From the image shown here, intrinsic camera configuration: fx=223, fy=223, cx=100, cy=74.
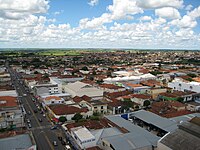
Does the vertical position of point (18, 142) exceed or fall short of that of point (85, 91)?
it exceeds it

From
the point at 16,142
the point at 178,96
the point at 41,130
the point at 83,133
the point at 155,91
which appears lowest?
the point at 41,130

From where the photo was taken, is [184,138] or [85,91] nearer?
[184,138]

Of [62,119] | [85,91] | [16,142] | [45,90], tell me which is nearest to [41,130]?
[62,119]

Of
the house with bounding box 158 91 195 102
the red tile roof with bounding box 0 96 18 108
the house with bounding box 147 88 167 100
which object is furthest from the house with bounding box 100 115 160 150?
the house with bounding box 147 88 167 100

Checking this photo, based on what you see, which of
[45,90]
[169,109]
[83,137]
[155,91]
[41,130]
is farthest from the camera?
[155,91]

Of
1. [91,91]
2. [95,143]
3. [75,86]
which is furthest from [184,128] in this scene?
[75,86]

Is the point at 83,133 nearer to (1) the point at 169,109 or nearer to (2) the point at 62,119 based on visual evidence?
(2) the point at 62,119

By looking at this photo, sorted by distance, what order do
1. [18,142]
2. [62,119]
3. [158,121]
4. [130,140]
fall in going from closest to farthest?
[18,142] < [130,140] < [158,121] < [62,119]

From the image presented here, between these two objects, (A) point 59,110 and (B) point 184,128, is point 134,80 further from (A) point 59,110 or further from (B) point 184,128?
(B) point 184,128
